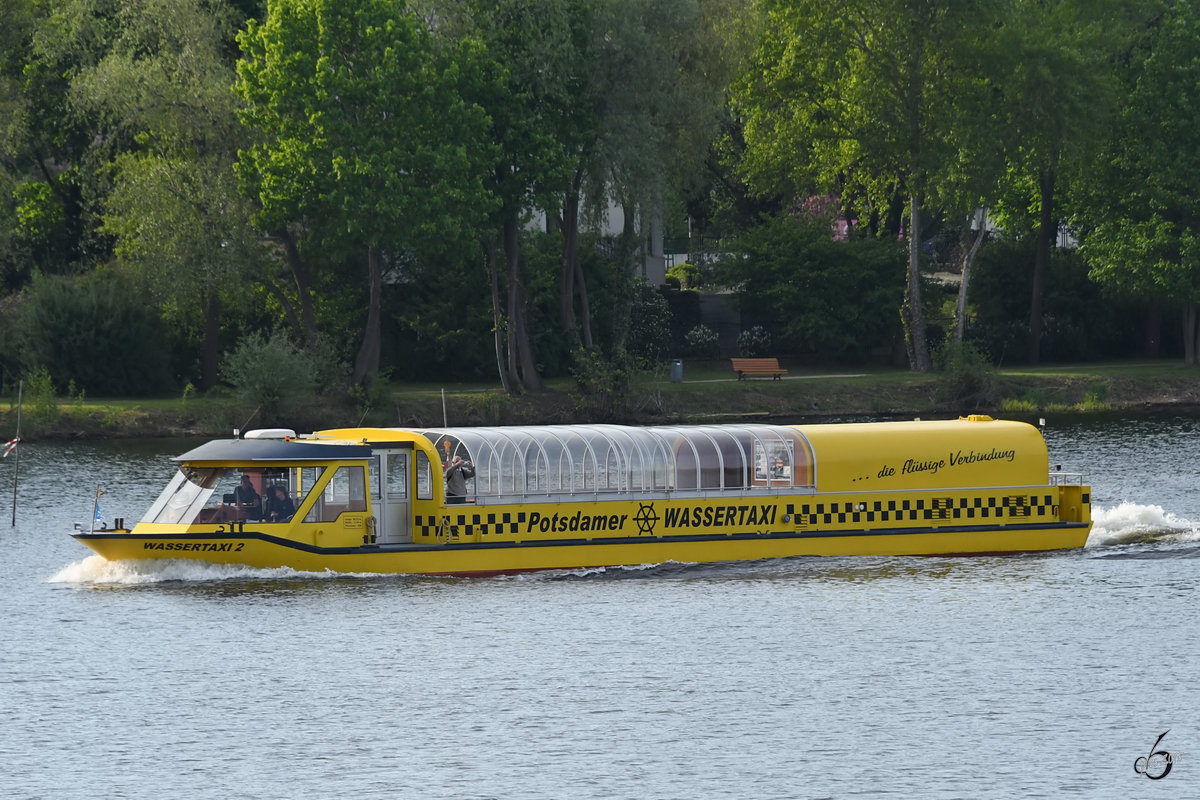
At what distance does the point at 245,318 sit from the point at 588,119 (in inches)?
767

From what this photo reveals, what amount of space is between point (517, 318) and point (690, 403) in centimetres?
778

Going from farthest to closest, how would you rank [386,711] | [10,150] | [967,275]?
[967,275], [10,150], [386,711]

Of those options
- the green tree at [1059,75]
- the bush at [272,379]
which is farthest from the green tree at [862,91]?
the bush at [272,379]

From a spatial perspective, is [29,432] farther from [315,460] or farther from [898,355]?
[898,355]

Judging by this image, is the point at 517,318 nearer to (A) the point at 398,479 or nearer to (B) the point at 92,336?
(B) the point at 92,336

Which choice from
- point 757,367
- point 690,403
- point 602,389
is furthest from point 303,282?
point 757,367

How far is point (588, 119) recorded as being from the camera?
68250 mm

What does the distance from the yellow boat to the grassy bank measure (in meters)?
31.1

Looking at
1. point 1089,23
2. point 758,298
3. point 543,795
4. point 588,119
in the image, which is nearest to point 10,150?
point 588,119

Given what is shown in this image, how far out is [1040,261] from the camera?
8681 cm

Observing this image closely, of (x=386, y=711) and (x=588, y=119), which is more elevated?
(x=588, y=119)

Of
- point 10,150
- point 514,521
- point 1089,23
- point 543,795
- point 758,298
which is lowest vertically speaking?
point 543,795

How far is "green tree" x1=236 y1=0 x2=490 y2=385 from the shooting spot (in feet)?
212

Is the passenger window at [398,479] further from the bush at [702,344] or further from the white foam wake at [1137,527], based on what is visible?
the bush at [702,344]
